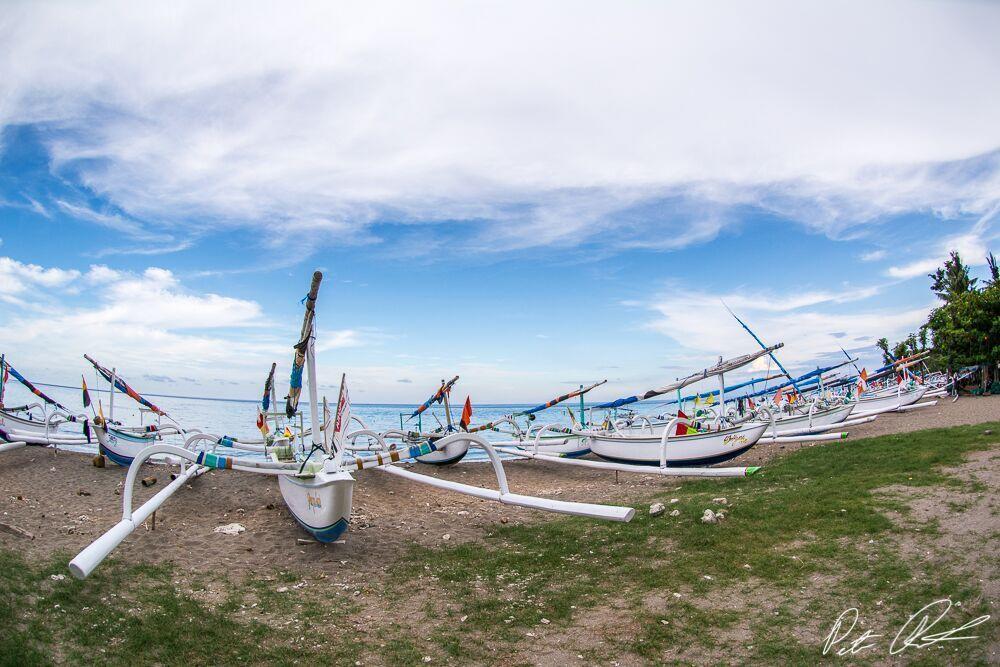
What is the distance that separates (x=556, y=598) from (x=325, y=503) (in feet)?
14.4

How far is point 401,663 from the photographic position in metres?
6.08

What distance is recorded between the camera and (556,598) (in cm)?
757

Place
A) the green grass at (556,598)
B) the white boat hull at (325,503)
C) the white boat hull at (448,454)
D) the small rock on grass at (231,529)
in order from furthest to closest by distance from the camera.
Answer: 1. the white boat hull at (448,454)
2. the small rock on grass at (231,529)
3. the white boat hull at (325,503)
4. the green grass at (556,598)

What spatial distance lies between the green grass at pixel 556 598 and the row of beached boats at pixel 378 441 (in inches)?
30.9

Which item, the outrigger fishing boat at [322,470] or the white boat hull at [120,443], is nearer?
the outrigger fishing boat at [322,470]

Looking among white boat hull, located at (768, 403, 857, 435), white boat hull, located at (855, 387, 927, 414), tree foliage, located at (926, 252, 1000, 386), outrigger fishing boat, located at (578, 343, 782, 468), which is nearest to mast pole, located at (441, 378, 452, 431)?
outrigger fishing boat, located at (578, 343, 782, 468)

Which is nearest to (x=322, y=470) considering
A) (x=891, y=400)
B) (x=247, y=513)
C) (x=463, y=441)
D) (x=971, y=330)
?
(x=247, y=513)

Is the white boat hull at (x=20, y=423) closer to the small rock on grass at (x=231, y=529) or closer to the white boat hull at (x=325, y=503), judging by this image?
the small rock on grass at (x=231, y=529)

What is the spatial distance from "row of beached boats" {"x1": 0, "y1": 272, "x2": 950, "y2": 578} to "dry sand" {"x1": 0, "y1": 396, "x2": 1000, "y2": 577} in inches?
22.6

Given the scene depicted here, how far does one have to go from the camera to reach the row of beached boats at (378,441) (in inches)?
384

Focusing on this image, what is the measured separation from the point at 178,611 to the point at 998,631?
30.2ft

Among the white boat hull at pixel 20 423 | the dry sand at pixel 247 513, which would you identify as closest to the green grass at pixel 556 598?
the dry sand at pixel 247 513

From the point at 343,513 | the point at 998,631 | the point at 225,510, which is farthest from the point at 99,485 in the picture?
the point at 998,631

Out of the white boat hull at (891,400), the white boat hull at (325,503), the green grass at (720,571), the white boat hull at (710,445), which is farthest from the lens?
the white boat hull at (891,400)
